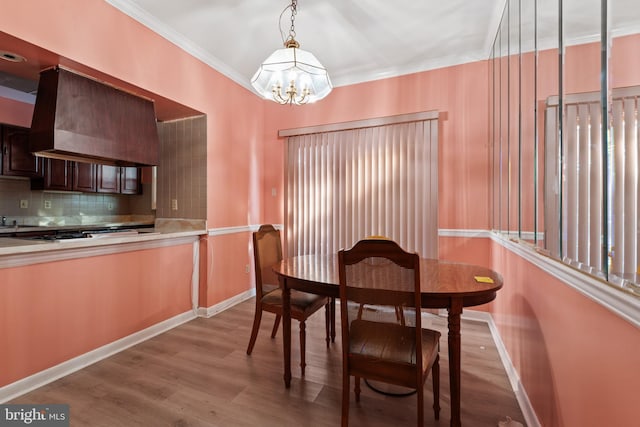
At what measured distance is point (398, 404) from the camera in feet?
5.69

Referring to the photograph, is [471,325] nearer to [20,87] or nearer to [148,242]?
[148,242]

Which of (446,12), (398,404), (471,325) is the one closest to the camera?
(398,404)

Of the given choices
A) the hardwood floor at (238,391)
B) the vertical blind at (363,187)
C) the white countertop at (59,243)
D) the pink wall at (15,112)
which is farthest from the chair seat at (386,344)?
the pink wall at (15,112)

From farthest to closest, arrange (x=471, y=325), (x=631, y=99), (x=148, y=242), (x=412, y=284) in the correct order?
(x=471, y=325)
(x=148, y=242)
(x=412, y=284)
(x=631, y=99)

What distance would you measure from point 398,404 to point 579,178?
155cm

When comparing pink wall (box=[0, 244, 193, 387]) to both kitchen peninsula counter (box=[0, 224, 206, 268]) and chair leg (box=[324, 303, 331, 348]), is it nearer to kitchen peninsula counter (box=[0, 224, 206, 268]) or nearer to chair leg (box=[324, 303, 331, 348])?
kitchen peninsula counter (box=[0, 224, 206, 268])

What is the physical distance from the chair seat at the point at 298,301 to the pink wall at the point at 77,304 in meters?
1.24

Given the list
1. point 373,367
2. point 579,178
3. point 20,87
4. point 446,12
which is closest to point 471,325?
point 373,367

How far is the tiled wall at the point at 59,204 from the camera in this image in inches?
148

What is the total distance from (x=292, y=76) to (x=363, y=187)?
1720 millimetres

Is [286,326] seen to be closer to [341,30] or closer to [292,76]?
[292,76]

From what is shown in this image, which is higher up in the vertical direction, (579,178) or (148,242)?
(579,178)

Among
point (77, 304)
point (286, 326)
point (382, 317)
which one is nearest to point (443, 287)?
point (382, 317)

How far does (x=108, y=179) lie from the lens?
4.43m
